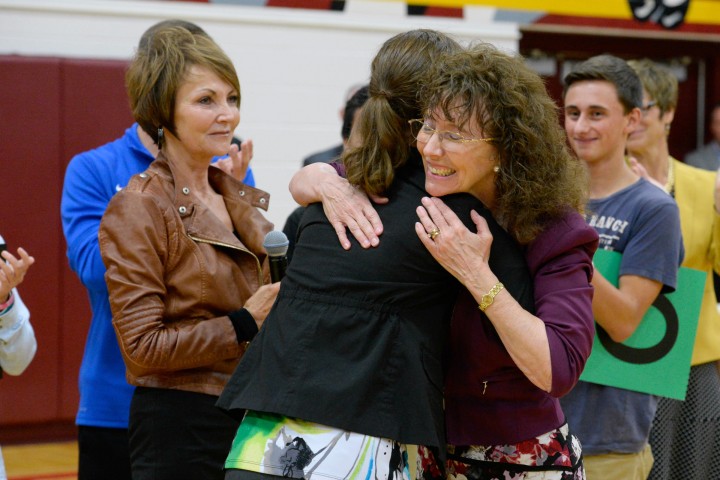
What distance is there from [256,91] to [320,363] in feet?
16.0

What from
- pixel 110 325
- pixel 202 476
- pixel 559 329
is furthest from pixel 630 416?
pixel 110 325

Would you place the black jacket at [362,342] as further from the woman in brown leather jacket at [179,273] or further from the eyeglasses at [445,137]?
the woman in brown leather jacket at [179,273]

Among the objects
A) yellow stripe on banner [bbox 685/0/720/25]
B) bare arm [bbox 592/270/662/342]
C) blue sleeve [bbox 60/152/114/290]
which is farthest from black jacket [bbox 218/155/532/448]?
yellow stripe on banner [bbox 685/0/720/25]

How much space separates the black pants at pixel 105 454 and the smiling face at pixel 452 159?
53.3 inches

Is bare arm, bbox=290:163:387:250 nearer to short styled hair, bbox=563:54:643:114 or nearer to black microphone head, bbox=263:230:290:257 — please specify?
black microphone head, bbox=263:230:290:257

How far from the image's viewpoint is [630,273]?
9.16 ft

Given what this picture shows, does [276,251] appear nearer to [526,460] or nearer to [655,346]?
[526,460]

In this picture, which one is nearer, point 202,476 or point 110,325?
point 202,476

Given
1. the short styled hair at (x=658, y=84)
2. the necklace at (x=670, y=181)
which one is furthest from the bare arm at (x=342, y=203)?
the short styled hair at (x=658, y=84)

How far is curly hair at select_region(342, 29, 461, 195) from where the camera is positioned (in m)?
1.93

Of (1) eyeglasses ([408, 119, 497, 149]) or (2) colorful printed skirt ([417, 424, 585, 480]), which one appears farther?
(2) colorful printed skirt ([417, 424, 585, 480])

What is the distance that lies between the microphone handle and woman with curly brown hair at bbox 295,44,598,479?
1.17ft

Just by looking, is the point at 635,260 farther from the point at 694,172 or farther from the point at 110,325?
the point at 110,325

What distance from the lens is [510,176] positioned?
1.91 meters
